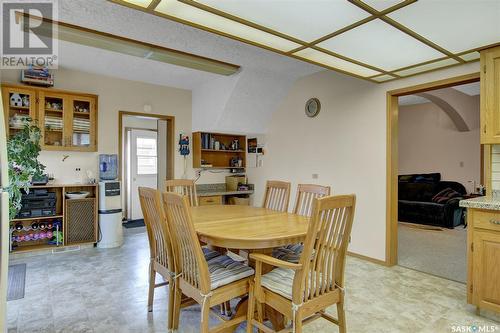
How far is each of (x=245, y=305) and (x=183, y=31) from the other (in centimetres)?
267

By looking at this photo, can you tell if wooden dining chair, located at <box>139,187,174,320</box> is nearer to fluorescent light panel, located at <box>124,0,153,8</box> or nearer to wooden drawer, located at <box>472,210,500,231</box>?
fluorescent light panel, located at <box>124,0,153,8</box>

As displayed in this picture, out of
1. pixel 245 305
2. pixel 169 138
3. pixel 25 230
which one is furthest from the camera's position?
pixel 169 138

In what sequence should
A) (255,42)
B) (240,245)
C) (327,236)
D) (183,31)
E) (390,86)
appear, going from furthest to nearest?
(390,86) < (183,31) < (255,42) < (240,245) < (327,236)

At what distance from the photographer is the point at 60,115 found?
4199 mm

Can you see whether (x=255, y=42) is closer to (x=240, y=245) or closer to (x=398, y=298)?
(x=240, y=245)

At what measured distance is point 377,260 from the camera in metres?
3.67

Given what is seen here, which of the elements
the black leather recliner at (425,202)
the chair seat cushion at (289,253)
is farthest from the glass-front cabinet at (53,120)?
the black leather recliner at (425,202)

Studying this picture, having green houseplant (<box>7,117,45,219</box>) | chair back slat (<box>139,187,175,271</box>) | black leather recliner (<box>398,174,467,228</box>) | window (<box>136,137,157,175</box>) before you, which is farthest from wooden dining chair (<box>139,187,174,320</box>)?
black leather recliner (<box>398,174,467,228</box>)

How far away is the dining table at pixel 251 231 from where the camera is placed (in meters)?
1.84

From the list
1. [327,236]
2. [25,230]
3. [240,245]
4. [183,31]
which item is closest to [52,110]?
[25,230]

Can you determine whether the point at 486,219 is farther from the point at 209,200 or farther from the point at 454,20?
the point at 209,200

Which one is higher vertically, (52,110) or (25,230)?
(52,110)

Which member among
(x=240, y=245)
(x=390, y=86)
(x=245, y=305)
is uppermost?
(x=390, y=86)

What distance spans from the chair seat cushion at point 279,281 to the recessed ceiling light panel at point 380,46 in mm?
1878
